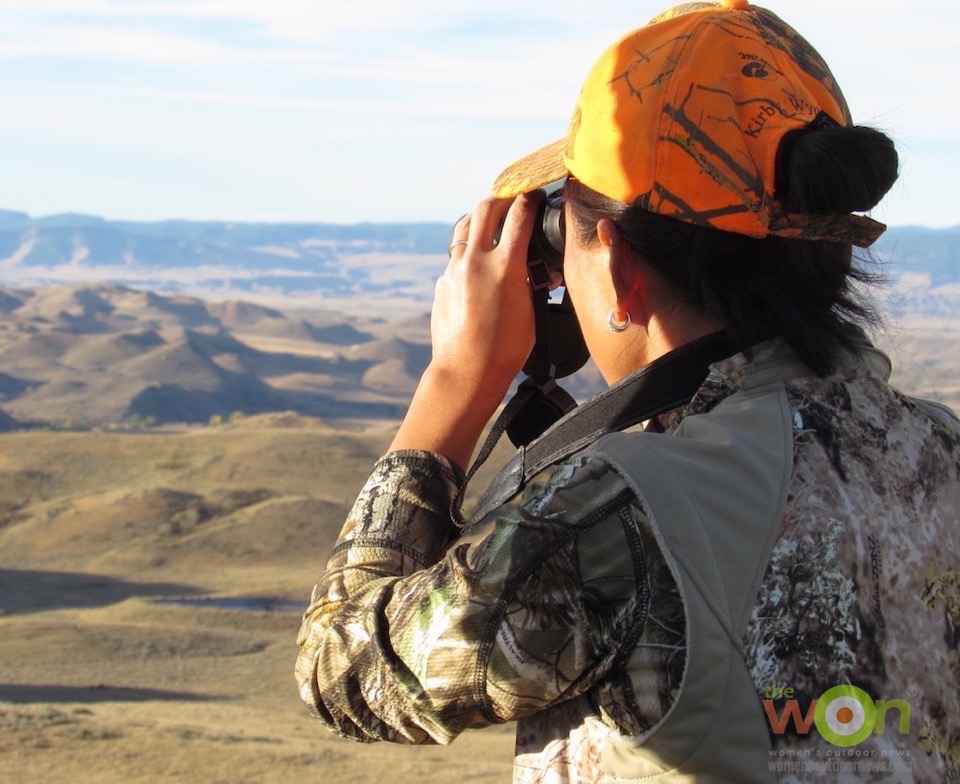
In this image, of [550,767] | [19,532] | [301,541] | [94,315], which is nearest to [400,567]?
[550,767]

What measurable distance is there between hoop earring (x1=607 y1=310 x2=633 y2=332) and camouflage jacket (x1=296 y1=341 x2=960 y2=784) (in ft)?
0.54

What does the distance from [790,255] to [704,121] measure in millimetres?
216

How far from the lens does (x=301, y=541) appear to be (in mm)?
30703

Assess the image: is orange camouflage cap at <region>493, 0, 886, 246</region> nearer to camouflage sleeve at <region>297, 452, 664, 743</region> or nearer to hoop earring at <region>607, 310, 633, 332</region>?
hoop earring at <region>607, 310, 633, 332</region>

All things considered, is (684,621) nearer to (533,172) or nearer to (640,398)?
(640,398)

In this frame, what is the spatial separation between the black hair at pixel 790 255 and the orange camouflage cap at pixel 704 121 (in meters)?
0.03

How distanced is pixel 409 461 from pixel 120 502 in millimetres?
32284

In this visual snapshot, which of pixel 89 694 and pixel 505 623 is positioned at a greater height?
pixel 505 623

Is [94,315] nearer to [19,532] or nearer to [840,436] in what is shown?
[19,532]

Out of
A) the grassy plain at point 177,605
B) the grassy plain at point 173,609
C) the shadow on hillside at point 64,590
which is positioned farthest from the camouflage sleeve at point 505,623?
the shadow on hillside at point 64,590

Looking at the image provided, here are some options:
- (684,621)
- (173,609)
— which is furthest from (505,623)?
(173,609)

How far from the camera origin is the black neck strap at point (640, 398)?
1.76 metres

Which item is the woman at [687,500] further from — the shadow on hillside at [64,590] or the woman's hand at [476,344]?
the shadow on hillside at [64,590]

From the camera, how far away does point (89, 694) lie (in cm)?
1678
